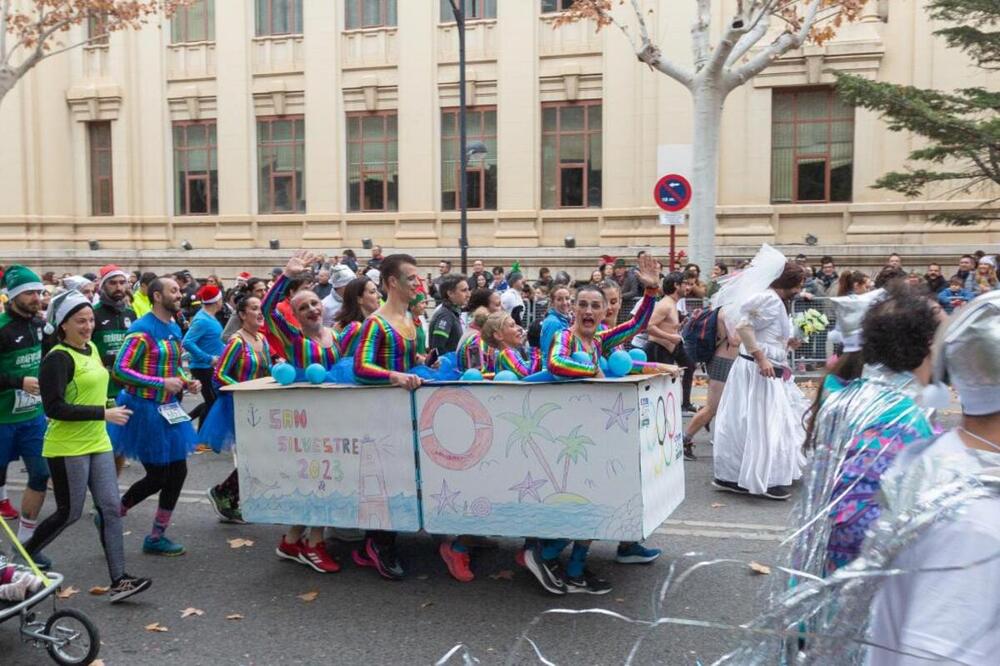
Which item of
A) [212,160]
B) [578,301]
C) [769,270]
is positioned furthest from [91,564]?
[212,160]

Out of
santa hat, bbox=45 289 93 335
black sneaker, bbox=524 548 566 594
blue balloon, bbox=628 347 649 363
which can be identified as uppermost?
santa hat, bbox=45 289 93 335

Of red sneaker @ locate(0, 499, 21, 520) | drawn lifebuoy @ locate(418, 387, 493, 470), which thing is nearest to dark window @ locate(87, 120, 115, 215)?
red sneaker @ locate(0, 499, 21, 520)

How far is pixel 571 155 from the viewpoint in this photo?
25.8m

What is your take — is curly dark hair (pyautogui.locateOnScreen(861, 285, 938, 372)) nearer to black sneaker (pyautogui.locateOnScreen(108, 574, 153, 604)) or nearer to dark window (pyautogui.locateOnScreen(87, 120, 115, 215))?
black sneaker (pyautogui.locateOnScreen(108, 574, 153, 604))

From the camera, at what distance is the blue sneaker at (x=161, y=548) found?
6.63 m

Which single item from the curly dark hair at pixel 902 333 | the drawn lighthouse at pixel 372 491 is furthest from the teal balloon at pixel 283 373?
the curly dark hair at pixel 902 333

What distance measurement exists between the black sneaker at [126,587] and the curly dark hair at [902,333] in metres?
4.19

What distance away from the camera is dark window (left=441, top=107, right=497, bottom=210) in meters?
26.4

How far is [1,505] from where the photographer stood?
743 centimetres

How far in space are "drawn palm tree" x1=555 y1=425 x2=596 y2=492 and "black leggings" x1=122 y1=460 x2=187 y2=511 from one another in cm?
269

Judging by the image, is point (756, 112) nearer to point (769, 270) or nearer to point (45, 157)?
point (769, 270)

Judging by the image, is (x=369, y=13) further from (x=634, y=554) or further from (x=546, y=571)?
(x=546, y=571)

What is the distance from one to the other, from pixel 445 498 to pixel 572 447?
0.86 m

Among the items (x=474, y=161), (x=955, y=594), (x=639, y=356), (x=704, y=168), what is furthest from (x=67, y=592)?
(x=474, y=161)
